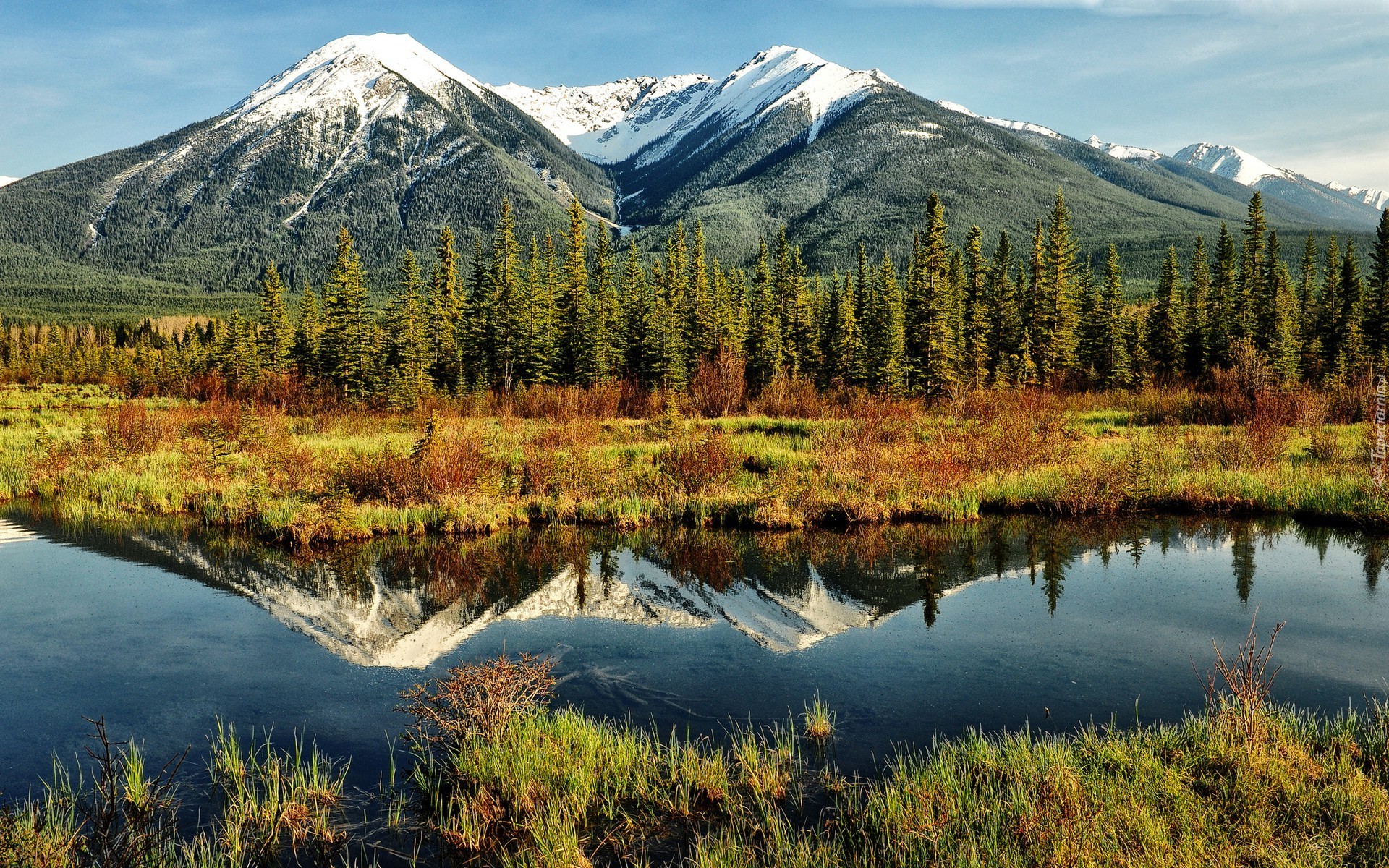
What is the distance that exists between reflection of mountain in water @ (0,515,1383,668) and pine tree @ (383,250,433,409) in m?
22.5

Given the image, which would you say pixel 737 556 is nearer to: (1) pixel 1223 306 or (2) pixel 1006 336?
(2) pixel 1006 336

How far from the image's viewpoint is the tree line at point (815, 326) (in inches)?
1762

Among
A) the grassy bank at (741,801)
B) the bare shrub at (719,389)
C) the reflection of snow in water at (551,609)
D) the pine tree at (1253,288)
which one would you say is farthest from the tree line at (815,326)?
the grassy bank at (741,801)

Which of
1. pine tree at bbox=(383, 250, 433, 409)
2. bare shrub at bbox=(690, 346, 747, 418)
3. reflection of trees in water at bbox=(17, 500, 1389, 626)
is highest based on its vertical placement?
pine tree at bbox=(383, 250, 433, 409)

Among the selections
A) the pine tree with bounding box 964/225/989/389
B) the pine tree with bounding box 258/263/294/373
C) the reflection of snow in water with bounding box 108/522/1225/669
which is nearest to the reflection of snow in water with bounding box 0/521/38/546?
the reflection of snow in water with bounding box 108/522/1225/669

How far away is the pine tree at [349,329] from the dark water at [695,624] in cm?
2520

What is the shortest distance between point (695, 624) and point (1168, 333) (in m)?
56.2

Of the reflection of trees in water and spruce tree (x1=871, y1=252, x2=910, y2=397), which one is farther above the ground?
spruce tree (x1=871, y1=252, x2=910, y2=397)

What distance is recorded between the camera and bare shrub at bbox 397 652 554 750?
7809 millimetres

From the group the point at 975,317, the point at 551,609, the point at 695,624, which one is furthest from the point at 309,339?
the point at 695,624

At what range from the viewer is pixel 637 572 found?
15.4 meters

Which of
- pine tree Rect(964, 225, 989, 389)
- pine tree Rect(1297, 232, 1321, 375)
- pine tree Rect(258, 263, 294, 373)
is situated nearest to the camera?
pine tree Rect(964, 225, 989, 389)

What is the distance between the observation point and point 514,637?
38.1 feet

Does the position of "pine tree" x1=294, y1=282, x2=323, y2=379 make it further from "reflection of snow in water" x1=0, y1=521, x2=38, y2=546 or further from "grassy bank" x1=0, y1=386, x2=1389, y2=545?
"reflection of snow in water" x1=0, y1=521, x2=38, y2=546
